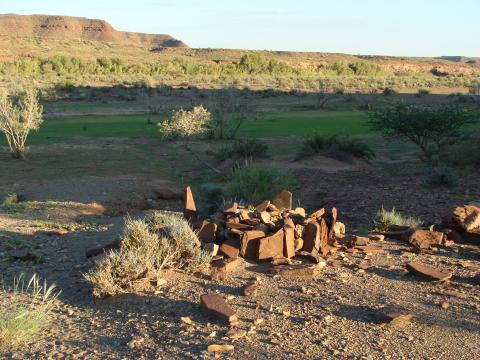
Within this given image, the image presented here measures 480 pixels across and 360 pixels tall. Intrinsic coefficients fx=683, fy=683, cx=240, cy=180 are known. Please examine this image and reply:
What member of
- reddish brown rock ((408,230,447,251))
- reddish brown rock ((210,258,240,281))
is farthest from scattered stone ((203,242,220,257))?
reddish brown rock ((408,230,447,251))

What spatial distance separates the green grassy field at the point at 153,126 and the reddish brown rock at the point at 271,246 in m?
21.7

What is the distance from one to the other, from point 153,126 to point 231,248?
96.2ft

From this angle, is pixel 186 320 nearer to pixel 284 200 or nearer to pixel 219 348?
pixel 219 348

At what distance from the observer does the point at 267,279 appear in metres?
8.04

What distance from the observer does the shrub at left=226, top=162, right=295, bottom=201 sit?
1453cm

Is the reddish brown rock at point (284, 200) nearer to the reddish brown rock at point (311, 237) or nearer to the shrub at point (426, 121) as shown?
the reddish brown rock at point (311, 237)

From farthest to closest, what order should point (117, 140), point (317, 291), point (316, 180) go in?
point (117, 140), point (316, 180), point (317, 291)

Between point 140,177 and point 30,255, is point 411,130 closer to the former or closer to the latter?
point 140,177

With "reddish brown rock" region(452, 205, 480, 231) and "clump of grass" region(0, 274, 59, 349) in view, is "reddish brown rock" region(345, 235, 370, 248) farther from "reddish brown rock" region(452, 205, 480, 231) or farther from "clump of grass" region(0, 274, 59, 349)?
"clump of grass" region(0, 274, 59, 349)

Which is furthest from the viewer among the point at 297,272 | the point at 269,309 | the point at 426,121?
Answer: the point at 426,121

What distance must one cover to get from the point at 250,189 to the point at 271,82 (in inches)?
2397

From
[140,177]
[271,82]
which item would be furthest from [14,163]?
[271,82]

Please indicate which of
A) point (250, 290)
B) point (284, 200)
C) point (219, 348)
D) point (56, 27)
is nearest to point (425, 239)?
point (284, 200)

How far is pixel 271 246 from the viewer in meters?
8.78
